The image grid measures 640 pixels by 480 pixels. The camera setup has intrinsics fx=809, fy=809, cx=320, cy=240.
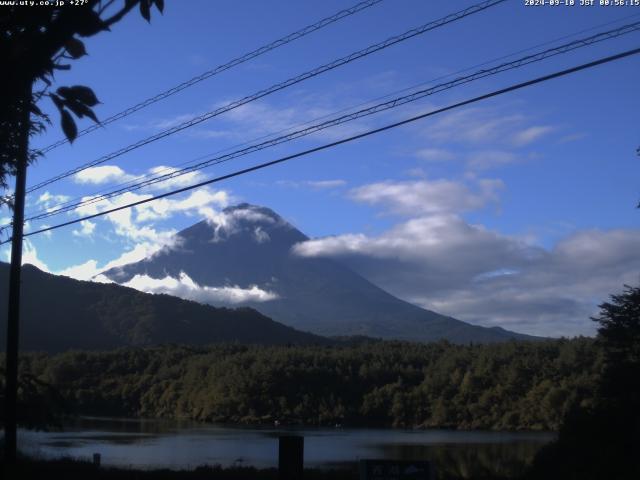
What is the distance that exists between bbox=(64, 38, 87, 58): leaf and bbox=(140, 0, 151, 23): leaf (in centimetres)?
43

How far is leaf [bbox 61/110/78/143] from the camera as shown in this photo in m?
4.58

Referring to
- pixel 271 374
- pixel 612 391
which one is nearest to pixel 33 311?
pixel 271 374

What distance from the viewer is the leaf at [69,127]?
180 inches

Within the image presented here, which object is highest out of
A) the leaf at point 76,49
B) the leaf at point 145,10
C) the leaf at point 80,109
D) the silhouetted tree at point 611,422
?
the leaf at point 145,10

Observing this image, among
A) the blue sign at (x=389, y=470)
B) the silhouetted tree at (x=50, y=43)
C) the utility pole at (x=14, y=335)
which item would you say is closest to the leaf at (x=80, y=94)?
the silhouetted tree at (x=50, y=43)

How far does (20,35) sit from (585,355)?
73734 mm

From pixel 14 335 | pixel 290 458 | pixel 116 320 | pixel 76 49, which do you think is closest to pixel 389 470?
pixel 290 458

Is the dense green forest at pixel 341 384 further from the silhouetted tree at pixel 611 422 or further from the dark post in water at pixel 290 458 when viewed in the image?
the dark post in water at pixel 290 458

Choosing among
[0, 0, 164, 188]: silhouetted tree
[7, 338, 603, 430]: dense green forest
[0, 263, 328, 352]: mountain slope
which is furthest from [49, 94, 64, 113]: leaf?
[0, 263, 328, 352]: mountain slope

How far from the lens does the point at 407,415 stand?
79812 mm

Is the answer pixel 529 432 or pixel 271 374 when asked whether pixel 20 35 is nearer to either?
pixel 529 432

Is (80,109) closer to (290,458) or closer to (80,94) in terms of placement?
(80,94)

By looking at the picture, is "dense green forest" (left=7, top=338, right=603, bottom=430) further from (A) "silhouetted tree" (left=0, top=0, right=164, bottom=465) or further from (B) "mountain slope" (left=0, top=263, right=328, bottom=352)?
(A) "silhouetted tree" (left=0, top=0, right=164, bottom=465)

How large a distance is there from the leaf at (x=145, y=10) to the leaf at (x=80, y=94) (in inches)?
20.8
